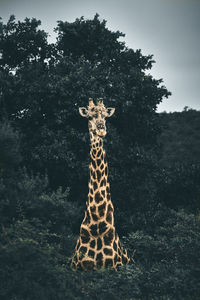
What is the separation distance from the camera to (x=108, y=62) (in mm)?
16234

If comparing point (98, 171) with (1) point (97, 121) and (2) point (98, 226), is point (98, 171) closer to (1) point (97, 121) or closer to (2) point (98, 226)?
(1) point (97, 121)

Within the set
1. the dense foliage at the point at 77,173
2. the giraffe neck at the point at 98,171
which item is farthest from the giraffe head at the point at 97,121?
the dense foliage at the point at 77,173

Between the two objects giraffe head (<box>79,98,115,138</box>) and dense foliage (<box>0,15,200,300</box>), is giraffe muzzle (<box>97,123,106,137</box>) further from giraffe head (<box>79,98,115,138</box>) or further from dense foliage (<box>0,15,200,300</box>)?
dense foliage (<box>0,15,200,300</box>)

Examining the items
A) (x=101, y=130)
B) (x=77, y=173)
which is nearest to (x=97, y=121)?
(x=101, y=130)

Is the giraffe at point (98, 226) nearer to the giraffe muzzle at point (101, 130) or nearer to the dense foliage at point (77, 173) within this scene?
the giraffe muzzle at point (101, 130)

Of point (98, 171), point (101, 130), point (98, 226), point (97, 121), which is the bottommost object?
point (98, 226)

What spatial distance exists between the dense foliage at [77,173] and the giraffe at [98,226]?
36cm

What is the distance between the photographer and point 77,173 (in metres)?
13.8

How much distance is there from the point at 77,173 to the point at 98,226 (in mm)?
5367

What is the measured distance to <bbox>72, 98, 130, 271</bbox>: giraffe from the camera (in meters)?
8.53

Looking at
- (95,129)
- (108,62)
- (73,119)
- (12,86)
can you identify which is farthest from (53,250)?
(108,62)

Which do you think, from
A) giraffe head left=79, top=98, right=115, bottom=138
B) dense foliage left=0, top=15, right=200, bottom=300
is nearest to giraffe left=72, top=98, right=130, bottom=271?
giraffe head left=79, top=98, right=115, bottom=138

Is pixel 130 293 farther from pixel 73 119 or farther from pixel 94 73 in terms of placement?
pixel 94 73

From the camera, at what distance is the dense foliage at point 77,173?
800 centimetres
